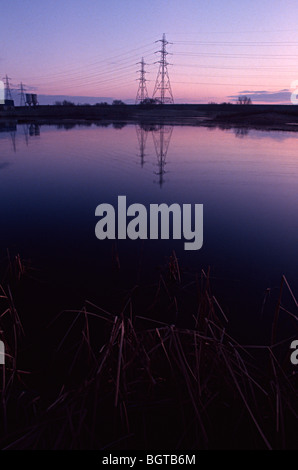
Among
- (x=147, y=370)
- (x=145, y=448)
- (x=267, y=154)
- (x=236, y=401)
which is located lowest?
(x=145, y=448)

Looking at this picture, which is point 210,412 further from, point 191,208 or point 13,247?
point 191,208

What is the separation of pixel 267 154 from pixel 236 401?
978 inches

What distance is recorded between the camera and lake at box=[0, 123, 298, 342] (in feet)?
22.1

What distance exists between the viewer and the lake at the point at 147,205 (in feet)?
22.1

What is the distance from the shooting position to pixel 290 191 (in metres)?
14.7

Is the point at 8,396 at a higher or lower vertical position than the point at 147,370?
lower

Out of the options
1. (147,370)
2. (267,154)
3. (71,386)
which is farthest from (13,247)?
(267,154)

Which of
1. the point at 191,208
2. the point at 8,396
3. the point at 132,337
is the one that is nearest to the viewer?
the point at 8,396

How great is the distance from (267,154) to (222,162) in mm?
5656

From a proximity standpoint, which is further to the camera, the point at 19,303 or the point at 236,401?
the point at 19,303

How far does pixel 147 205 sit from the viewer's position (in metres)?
12.5
